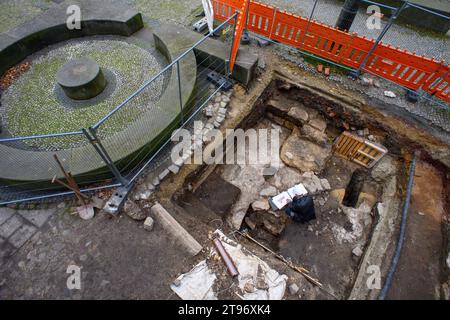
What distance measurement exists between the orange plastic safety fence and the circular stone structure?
3357mm

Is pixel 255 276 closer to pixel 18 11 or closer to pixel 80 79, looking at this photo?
pixel 80 79

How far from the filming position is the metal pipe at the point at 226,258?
4.16 metres

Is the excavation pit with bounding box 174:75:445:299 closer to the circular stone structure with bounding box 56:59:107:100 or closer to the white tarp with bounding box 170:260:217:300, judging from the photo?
the white tarp with bounding box 170:260:217:300

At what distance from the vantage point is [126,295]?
12.6 ft

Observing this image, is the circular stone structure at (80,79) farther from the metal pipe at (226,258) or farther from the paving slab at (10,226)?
the metal pipe at (226,258)

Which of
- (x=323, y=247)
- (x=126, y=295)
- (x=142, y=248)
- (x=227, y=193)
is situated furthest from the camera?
(x=227, y=193)

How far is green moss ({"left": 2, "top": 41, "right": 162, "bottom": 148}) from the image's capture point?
5266mm

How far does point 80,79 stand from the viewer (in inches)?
212

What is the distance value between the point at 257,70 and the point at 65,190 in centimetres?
534

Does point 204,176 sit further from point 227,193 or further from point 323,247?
point 323,247

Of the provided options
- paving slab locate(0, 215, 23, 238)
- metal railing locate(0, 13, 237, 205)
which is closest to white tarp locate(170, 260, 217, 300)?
metal railing locate(0, 13, 237, 205)

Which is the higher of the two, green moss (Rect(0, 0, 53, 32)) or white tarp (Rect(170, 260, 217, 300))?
green moss (Rect(0, 0, 53, 32))

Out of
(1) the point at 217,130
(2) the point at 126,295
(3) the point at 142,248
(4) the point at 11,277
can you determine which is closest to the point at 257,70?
(1) the point at 217,130

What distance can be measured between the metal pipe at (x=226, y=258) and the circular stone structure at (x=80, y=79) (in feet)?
14.6
